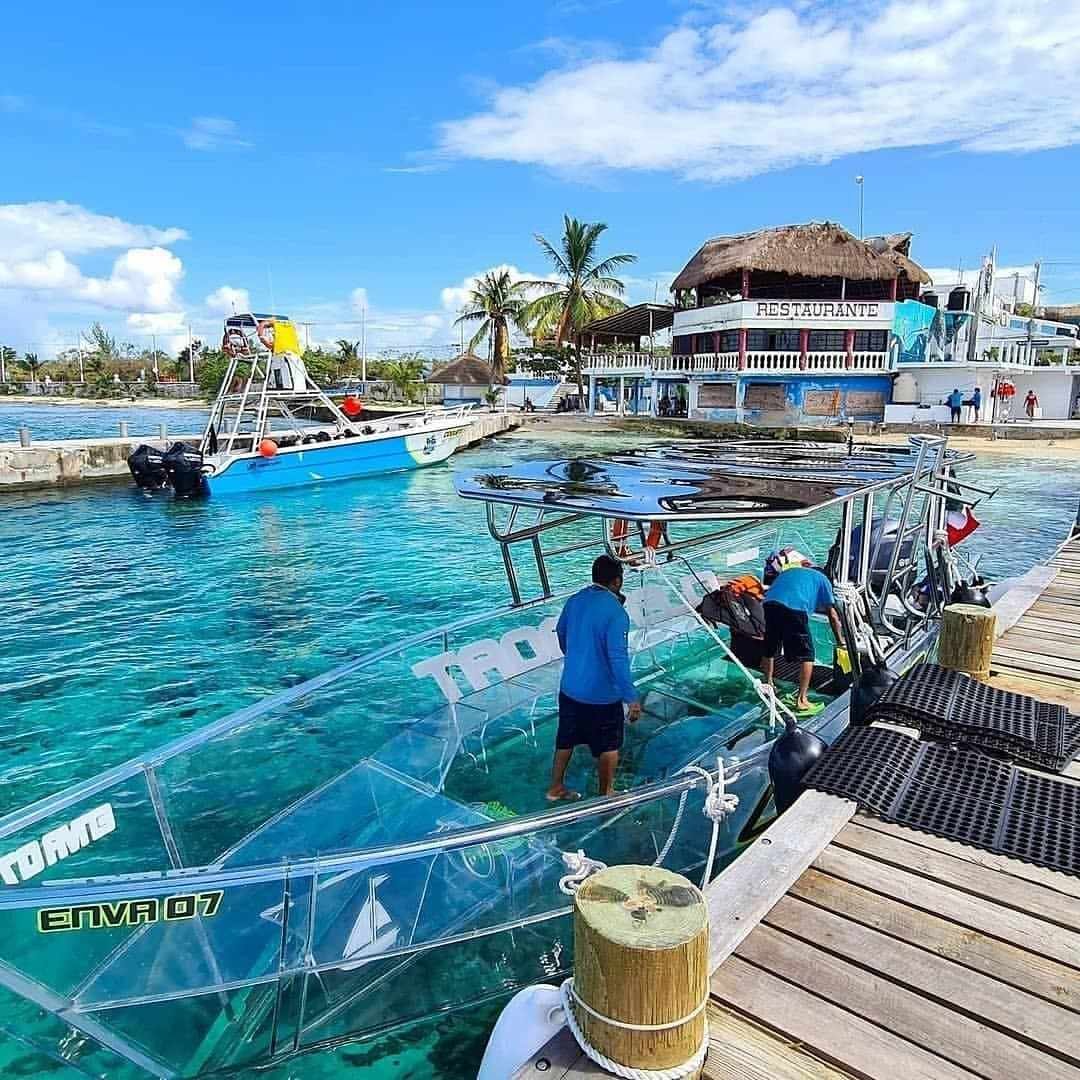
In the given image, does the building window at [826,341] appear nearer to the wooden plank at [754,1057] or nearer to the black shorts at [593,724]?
the black shorts at [593,724]

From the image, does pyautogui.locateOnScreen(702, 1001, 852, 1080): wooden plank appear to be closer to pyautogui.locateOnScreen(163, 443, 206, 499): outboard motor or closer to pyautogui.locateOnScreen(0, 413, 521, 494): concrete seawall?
pyautogui.locateOnScreen(163, 443, 206, 499): outboard motor

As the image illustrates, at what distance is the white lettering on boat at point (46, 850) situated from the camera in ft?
11.1

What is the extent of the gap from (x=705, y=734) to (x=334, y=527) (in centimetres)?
1367

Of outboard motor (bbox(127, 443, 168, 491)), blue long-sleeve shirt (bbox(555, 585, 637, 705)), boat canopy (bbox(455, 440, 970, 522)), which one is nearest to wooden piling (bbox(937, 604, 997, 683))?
boat canopy (bbox(455, 440, 970, 522))

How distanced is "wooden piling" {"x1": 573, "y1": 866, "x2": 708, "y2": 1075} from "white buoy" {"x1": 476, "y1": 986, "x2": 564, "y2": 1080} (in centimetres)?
26

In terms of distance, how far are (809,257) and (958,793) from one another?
37.2m

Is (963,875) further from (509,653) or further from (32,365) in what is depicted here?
(32,365)

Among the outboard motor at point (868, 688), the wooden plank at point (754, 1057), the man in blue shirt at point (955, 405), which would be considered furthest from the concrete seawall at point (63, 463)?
the man in blue shirt at point (955, 405)

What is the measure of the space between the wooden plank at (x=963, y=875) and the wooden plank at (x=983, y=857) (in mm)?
31

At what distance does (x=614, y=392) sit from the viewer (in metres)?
50.2

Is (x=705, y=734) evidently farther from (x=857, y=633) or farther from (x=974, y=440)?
(x=974, y=440)

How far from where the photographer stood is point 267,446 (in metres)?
23.0

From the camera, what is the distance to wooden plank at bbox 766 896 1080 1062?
255cm

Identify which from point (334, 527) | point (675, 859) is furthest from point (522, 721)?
point (334, 527)
